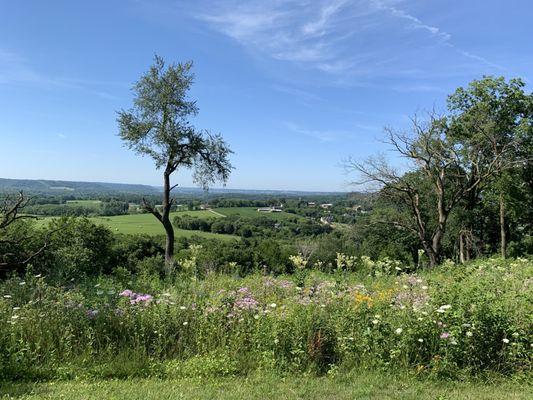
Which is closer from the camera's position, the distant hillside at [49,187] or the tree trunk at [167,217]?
the tree trunk at [167,217]

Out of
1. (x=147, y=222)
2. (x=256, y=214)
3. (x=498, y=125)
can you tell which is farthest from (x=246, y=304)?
(x=256, y=214)

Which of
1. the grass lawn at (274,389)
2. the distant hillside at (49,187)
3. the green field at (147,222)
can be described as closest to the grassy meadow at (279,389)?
the grass lawn at (274,389)

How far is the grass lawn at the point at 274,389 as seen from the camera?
12.0 ft

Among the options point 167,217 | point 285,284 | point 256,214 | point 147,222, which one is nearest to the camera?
point 285,284

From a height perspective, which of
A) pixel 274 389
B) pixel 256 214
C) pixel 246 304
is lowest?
pixel 256 214

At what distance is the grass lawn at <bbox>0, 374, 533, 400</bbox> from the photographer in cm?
366

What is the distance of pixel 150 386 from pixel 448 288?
3822mm

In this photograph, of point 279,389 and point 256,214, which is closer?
point 279,389

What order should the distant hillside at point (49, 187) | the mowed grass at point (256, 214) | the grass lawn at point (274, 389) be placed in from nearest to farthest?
1. the grass lawn at point (274, 389)
2. the distant hillside at point (49, 187)
3. the mowed grass at point (256, 214)

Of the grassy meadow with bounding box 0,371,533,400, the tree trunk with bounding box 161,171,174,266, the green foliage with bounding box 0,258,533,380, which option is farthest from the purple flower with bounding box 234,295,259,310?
the tree trunk with bounding box 161,171,174,266

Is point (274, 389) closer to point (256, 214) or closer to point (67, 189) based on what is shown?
point (256, 214)

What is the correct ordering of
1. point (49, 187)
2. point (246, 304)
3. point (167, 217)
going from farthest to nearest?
point (49, 187)
point (167, 217)
point (246, 304)

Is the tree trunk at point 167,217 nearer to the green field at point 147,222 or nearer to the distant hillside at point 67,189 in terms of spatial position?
the distant hillside at point 67,189

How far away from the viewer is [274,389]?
3867 mm
